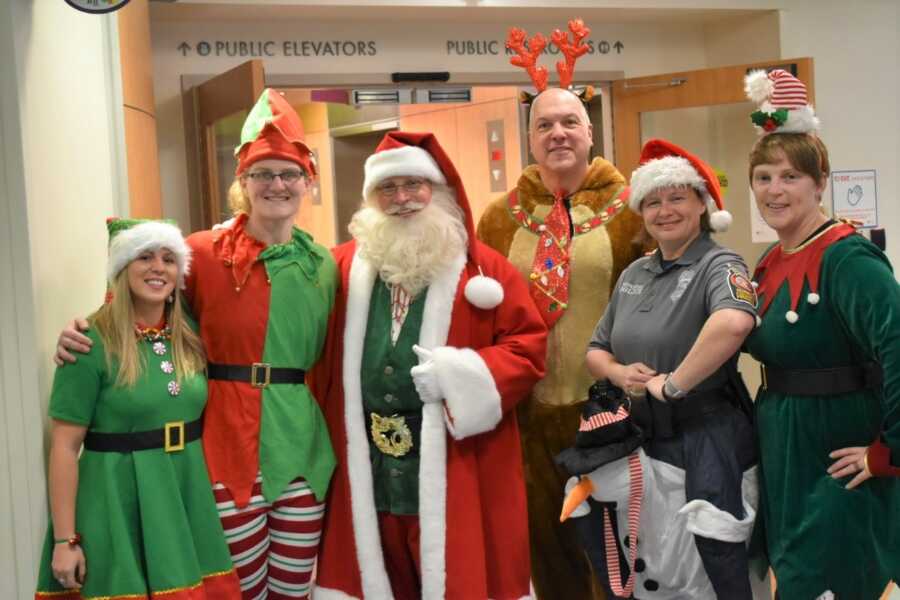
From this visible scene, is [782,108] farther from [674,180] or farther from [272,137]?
[272,137]

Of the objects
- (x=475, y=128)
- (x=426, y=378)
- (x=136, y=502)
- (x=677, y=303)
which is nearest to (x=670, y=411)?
(x=677, y=303)

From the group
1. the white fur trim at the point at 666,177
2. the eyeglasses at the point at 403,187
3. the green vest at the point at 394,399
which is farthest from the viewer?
the eyeglasses at the point at 403,187

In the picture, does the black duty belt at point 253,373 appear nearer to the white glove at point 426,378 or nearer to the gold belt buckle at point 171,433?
the gold belt buckle at point 171,433

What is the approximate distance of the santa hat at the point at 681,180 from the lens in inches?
99.0

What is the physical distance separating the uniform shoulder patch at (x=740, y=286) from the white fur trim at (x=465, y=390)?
68cm

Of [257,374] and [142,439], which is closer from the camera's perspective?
[142,439]

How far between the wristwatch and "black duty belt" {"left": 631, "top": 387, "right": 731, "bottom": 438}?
0.05 metres

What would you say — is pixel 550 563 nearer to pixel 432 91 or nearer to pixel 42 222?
pixel 42 222

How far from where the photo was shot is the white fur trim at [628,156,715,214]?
8.23 ft

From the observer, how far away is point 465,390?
2.55 m

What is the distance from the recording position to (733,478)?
2430 millimetres

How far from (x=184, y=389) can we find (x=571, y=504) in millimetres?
→ 1084

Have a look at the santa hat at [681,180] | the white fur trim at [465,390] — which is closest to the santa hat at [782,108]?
the santa hat at [681,180]

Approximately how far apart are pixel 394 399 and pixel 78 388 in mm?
826
